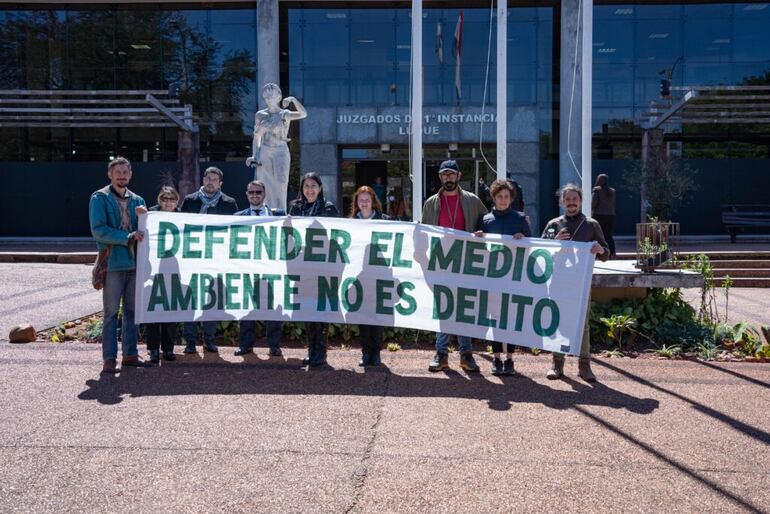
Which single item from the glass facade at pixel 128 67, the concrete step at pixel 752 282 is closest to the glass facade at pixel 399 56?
the glass facade at pixel 128 67

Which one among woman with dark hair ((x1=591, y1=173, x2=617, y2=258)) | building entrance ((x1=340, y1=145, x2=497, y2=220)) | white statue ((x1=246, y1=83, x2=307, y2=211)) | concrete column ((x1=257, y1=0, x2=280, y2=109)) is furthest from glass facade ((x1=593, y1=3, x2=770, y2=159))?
white statue ((x1=246, y1=83, x2=307, y2=211))

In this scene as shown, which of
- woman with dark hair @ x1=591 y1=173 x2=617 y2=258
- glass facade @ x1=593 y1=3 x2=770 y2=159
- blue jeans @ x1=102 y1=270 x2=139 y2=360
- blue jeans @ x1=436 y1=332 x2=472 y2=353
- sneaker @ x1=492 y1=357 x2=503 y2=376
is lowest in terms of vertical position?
sneaker @ x1=492 y1=357 x2=503 y2=376

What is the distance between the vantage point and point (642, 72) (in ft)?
90.0

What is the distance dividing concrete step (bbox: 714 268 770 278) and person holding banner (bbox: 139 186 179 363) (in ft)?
39.8

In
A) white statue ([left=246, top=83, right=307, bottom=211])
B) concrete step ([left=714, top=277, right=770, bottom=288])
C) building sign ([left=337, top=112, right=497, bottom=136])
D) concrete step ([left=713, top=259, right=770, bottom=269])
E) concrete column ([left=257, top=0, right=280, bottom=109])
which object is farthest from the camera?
concrete column ([left=257, top=0, right=280, bottom=109])

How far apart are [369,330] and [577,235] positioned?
2.38 meters

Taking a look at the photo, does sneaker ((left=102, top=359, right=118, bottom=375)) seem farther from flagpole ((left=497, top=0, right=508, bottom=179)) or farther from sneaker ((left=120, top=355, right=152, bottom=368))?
flagpole ((left=497, top=0, right=508, bottom=179))

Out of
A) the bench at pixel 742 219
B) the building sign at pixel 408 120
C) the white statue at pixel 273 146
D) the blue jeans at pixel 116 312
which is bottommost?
the blue jeans at pixel 116 312

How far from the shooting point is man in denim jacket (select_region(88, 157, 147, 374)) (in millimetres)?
7617

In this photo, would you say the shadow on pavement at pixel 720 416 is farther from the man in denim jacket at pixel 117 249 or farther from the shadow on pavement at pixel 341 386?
the man in denim jacket at pixel 117 249

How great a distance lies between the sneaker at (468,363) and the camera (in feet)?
25.4

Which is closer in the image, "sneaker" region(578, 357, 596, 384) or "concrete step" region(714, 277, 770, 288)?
"sneaker" region(578, 357, 596, 384)

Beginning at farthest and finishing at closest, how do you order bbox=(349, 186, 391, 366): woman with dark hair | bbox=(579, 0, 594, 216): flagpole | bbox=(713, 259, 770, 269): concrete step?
1. bbox=(713, 259, 770, 269): concrete step
2. bbox=(579, 0, 594, 216): flagpole
3. bbox=(349, 186, 391, 366): woman with dark hair

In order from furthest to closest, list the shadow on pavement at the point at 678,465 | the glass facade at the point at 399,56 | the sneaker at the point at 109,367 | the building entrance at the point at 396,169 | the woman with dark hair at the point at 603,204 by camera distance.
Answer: the building entrance at the point at 396,169, the glass facade at the point at 399,56, the woman with dark hair at the point at 603,204, the sneaker at the point at 109,367, the shadow on pavement at the point at 678,465
